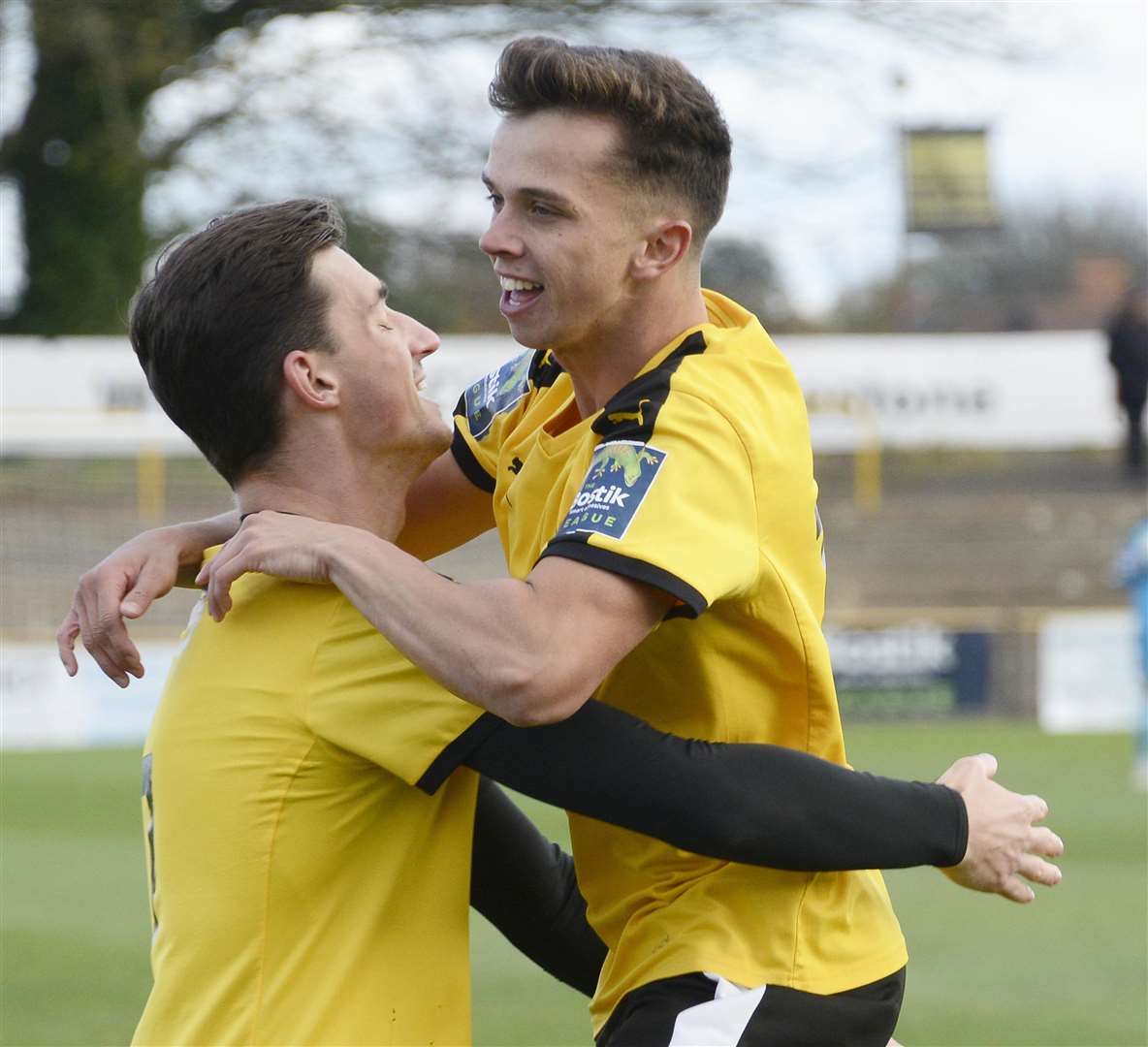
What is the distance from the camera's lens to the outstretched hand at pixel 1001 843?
2.66 m

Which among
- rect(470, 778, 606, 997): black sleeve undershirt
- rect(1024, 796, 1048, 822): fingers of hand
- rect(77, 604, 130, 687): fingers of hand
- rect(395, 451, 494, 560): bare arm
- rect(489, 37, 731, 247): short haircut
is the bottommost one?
rect(470, 778, 606, 997): black sleeve undershirt

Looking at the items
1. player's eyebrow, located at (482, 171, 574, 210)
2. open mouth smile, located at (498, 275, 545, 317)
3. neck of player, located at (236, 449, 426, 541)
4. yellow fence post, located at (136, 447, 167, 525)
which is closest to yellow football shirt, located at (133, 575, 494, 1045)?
neck of player, located at (236, 449, 426, 541)

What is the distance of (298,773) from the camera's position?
2498 mm

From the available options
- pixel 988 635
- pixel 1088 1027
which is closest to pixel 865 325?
pixel 988 635

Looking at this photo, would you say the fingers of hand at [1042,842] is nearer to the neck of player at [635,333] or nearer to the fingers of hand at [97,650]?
the neck of player at [635,333]

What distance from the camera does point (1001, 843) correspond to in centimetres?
267

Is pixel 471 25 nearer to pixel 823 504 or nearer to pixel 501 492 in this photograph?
pixel 823 504

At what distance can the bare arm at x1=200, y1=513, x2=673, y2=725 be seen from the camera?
94.1 inches

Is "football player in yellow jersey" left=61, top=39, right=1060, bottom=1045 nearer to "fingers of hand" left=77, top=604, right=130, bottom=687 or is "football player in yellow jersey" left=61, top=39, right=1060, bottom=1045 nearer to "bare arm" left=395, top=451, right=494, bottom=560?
"fingers of hand" left=77, top=604, right=130, bottom=687

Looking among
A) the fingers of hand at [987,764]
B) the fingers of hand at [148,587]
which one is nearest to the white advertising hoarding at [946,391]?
the fingers of hand at [148,587]

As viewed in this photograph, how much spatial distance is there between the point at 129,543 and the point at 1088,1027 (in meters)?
4.84

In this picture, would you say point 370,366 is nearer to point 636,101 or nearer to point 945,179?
point 636,101

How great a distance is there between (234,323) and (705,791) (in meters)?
1.02

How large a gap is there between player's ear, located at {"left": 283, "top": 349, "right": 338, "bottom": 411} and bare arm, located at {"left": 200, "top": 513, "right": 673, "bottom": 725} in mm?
Answer: 304
